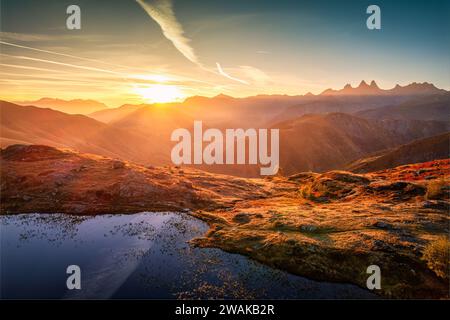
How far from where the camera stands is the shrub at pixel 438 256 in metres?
29.8

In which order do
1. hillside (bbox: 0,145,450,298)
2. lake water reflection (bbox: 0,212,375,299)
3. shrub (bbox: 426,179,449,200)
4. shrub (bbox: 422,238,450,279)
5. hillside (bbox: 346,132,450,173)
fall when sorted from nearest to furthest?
lake water reflection (bbox: 0,212,375,299)
shrub (bbox: 422,238,450,279)
hillside (bbox: 0,145,450,298)
shrub (bbox: 426,179,449,200)
hillside (bbox: 346,132,450,173)

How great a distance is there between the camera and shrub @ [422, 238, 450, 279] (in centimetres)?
2981

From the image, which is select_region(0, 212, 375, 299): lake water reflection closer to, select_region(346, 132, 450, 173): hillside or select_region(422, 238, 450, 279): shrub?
select_region(422, 238, 450, 279): shrub

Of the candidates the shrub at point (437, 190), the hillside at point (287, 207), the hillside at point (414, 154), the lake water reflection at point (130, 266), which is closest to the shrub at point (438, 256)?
the hillside at point (287, 207)

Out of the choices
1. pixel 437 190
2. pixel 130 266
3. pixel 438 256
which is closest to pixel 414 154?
pixel 437 190

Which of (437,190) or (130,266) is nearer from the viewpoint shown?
(130,266)

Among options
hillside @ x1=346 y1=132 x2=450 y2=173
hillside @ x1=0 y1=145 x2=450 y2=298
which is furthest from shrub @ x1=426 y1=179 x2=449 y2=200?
hillside @ x1=346 y1=132 x2=450 y2=173

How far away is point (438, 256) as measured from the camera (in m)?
30.8

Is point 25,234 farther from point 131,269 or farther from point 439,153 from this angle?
point 439,153

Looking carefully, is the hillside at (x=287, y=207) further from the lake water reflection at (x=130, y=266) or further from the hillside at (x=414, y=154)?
the hillside at (x=414, y=154)

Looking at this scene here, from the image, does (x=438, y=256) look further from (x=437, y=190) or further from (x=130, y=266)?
(x=130, y=266)

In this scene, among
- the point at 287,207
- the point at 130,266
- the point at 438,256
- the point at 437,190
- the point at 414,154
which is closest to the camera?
the point at 438,256
